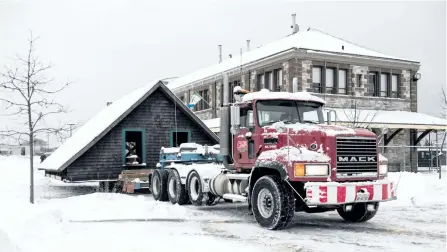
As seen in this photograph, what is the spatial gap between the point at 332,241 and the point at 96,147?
13.5 m

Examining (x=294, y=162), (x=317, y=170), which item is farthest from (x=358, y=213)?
Answer: (x=294, y=162)

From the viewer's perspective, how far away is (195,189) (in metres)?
14.7

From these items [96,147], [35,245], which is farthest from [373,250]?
[96,147]

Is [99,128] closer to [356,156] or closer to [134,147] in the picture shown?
[134,147]

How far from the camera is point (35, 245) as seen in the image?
308 inches

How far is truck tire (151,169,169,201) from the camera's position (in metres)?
16.4

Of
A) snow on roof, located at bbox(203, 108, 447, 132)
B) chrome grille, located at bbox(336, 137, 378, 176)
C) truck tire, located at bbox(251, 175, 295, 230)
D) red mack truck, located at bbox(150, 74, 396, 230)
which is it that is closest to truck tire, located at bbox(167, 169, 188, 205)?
red mack truck, located at bbox(150, 74, 396, 230)

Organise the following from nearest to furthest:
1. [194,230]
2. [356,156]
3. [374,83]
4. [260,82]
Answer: [194,230] → [356,156] → [374,83] → [260,82]

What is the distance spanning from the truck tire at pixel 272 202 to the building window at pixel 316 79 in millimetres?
19052

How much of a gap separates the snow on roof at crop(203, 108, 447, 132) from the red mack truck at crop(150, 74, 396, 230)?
15.6 metres

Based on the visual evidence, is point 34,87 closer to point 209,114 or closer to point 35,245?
point 35,245

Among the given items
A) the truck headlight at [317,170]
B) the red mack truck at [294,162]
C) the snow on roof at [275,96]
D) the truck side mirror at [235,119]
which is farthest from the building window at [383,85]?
the truck headlight at [317,170]

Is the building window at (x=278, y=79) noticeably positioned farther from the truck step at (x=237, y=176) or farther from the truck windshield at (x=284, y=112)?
the truck windshield at (x=284, y=112)

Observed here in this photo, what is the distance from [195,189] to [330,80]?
56.6 ft
